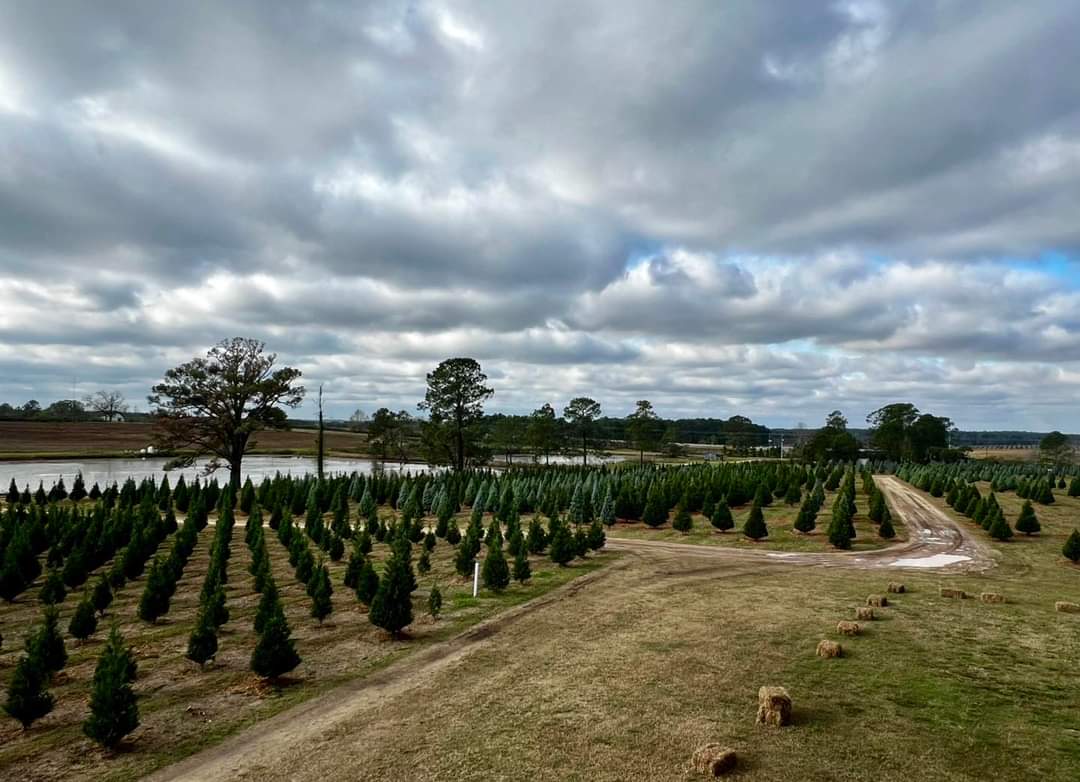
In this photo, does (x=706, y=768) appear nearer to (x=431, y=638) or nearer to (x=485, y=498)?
(x=431, y=638)

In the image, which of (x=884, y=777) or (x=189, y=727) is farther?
(x=189, y=727)

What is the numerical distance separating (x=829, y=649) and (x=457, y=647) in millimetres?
7178

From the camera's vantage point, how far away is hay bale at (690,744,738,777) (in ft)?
25.5

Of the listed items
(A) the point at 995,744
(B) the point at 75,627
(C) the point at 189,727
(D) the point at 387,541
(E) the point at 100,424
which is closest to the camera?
(A) the point at 995,744

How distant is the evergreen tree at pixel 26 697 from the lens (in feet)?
32.1

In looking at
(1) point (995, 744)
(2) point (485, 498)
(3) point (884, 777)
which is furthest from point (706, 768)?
(2) point (485, 498)

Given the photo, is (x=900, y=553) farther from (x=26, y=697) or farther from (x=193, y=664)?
(x=26, y=697)

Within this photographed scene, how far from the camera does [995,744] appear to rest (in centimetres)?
852

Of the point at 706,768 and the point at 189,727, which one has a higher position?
the point at 706,768

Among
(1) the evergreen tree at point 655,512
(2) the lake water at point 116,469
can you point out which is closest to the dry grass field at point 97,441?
(2) the lake water at point 116,469

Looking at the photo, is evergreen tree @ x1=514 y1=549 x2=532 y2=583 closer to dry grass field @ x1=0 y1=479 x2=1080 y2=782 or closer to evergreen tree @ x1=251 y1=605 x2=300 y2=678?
dry grass field @ x1=0 y1=479 x2=1080 y2=782

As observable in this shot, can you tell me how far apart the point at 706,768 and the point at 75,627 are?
13.8 meters

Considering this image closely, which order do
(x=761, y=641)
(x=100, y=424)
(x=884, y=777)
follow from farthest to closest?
(x=100, y=424) < (x=761, y=641) < (x=884, y=777)

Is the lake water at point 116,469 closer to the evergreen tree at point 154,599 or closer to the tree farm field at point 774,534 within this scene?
the tree farm field at point 774,534
